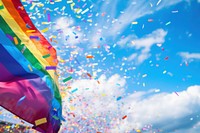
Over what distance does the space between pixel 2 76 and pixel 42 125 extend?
121 centimetres

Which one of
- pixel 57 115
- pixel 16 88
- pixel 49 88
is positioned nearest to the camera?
pixel 16 88

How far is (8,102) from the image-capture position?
4.04m

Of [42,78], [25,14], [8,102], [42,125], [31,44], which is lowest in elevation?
[42,125]

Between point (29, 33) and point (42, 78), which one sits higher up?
point (29, 33)

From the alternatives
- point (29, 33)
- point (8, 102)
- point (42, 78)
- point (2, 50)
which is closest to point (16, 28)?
point (29, 33)

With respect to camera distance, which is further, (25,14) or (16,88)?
(25,14)

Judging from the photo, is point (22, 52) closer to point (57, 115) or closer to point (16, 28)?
point (16, 28)

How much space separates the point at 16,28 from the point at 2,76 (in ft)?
4.83

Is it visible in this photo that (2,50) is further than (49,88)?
No

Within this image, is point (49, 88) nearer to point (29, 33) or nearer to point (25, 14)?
point (29, 33)

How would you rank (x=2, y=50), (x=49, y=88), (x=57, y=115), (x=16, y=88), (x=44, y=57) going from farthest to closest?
(x=44, y=57) < (x=57, y=115) < (x=49, y=88) < (x=2, y=50) < (x=16, y=88)

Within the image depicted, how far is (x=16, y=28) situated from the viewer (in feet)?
18.2

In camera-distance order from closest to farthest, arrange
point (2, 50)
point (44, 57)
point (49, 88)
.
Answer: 1. point (2, 50)
2. point (49, 88)
3. point (44, 57)

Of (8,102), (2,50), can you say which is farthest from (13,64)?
(8,102)
